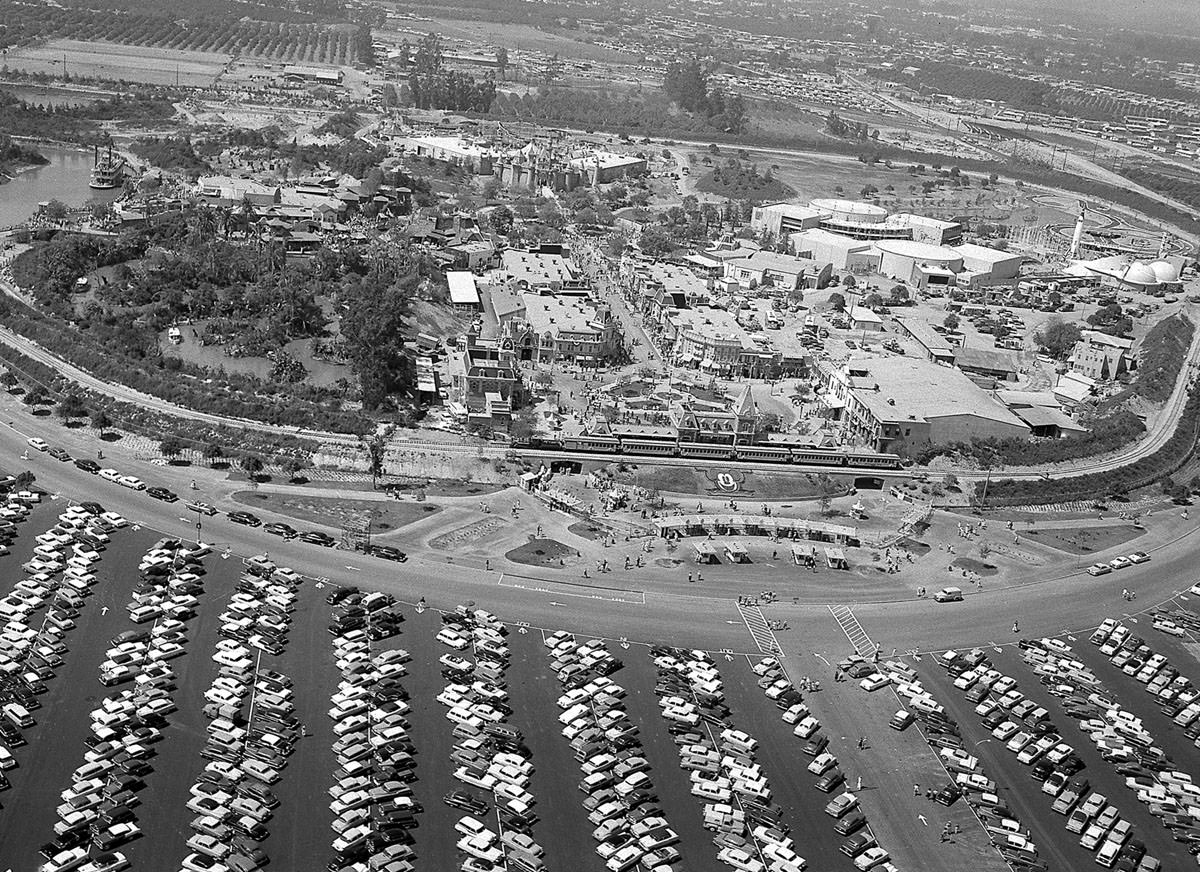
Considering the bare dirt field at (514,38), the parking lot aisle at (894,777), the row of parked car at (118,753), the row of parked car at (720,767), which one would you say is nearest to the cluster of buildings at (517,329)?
the row of parked car at (720,767)

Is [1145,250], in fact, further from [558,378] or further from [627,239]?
[558,378]

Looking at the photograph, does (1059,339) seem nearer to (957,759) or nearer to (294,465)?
(957,759)

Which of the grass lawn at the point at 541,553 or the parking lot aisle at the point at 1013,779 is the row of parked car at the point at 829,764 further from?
the grass lawn at the point at 541,553

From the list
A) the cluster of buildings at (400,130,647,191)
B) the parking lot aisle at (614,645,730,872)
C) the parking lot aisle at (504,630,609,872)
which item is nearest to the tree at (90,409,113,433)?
the parking lot aisle at (504,630,609,872)

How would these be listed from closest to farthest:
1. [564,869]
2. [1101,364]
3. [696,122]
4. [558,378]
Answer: [564,869] → [558,378] → [1101,364] → [696,122]

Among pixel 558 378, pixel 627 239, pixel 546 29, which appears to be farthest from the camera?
pixel 546 29

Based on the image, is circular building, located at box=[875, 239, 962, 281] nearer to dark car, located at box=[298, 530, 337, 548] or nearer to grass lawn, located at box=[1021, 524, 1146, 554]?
grass lawn, located at box=[1021, 524, 1146, 554]

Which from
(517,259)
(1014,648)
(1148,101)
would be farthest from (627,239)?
(1148,101)

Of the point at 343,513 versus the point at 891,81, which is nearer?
the point at 343,513
